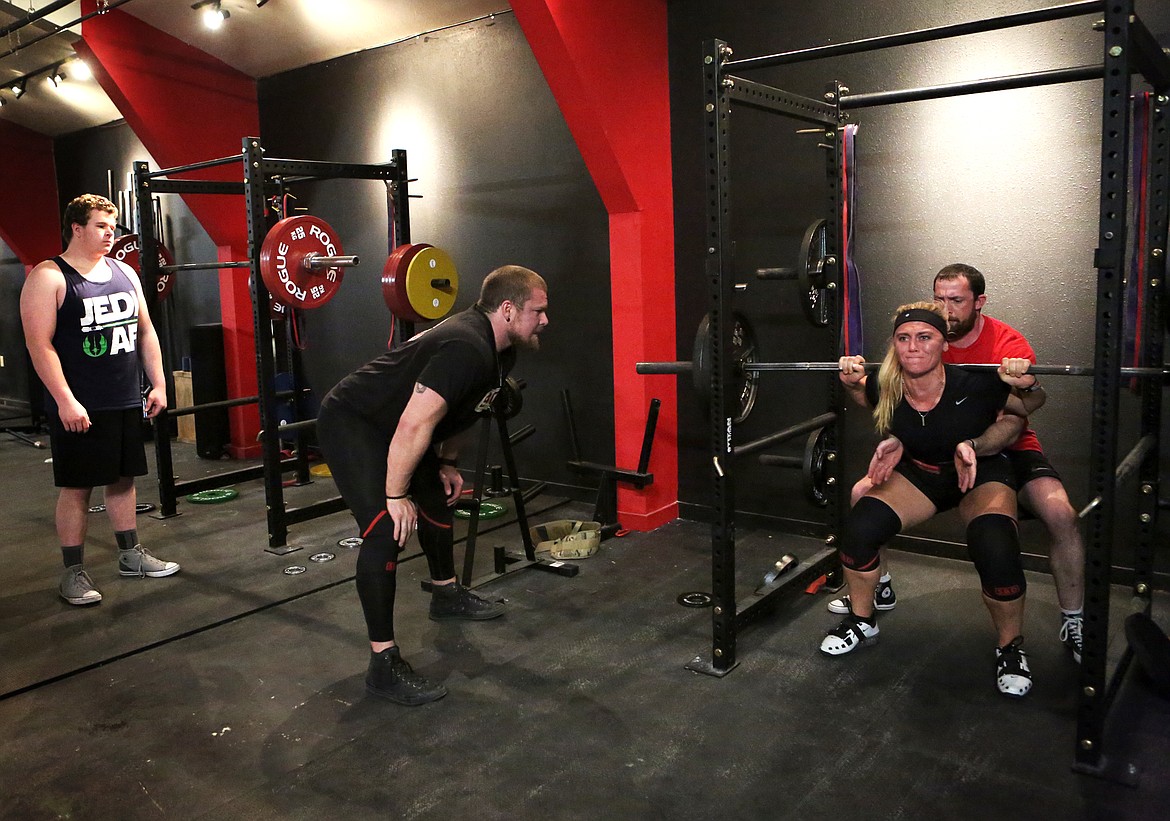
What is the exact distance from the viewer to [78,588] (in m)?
3.46

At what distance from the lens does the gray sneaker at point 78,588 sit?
344 cm

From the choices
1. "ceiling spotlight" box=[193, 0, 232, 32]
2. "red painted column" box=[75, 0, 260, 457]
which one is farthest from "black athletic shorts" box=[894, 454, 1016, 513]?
"ceiling spotlight" box=[193, 0, 232, 32]

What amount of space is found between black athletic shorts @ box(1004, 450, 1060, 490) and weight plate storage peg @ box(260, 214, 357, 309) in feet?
8.77

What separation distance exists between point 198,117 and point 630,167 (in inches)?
132

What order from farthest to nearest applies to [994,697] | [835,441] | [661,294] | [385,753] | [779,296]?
[661,294], [779,296], [835,441], [994,697], [385,753]

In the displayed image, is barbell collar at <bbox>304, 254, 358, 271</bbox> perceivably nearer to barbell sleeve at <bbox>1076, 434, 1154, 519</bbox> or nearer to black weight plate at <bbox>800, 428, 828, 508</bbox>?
black weight plate at <bbox>800, 428, 828, 508</bbox>

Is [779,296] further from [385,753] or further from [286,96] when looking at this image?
[286,96]

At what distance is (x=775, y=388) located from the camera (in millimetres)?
3994

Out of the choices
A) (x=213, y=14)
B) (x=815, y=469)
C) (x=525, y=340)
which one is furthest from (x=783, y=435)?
(x=213, y=14)

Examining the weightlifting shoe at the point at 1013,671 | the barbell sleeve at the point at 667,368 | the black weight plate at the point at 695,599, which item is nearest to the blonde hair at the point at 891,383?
the barbell sleeve at the point at 667,368

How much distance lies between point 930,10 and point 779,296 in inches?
48.0

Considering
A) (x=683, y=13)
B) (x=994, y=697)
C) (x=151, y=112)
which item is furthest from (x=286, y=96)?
(x=994, y=697)

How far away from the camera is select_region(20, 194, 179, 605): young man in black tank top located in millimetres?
3312

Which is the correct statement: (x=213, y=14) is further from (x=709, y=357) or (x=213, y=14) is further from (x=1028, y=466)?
(x=1028, y=466)
